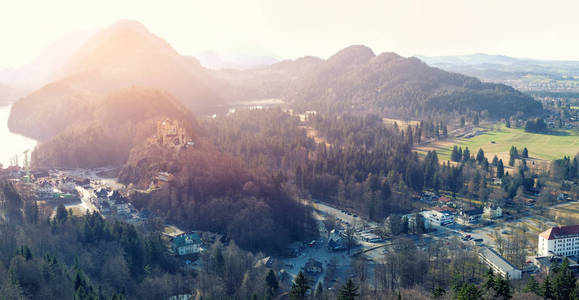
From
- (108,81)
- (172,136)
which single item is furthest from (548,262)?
(108,81)

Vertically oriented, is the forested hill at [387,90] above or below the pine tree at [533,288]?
above

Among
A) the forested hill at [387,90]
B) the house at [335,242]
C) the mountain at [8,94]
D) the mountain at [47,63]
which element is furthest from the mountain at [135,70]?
the house at [335,242]

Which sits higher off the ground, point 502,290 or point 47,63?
point 47,63

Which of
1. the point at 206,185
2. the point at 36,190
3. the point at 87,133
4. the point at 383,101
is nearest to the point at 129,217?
the point at 206,185

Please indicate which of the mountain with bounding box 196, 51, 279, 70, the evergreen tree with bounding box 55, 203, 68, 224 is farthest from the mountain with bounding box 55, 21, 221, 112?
the mountain with bounding box 196, 51, 279, 70

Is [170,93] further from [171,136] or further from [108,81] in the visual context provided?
[171,136]

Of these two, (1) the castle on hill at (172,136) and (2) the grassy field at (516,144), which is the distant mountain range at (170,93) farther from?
(2) the grassy field at (516,144)
